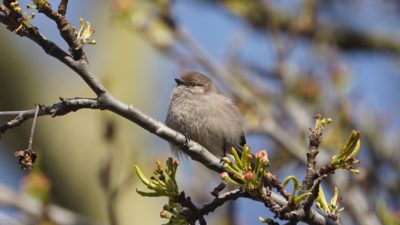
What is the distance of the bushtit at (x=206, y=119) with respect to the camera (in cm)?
419

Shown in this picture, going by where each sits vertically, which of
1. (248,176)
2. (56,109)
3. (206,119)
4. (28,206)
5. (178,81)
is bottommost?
(248,176)

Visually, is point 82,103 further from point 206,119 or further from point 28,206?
point 206,119

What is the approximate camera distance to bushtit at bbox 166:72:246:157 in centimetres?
419

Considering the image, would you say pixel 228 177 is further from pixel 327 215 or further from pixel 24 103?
pixel 24 103

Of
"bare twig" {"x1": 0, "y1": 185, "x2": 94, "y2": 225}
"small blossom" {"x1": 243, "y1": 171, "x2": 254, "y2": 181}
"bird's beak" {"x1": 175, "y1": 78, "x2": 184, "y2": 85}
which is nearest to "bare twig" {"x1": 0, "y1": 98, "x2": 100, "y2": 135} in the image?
"small blossom" {"x1": 243, "y1": 171, "x2": 254, "y2": 181}

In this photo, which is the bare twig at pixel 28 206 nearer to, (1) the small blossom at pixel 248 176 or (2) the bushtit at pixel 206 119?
(2) the bushtit at pixel 206 119

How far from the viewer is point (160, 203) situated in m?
6.56

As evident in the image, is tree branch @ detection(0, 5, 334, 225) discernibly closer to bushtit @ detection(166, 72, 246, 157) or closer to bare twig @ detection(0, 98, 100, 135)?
bare twig @ detection(0, 98, 100, 135)

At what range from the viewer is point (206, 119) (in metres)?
4.31

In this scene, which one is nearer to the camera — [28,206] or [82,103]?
[82,103]

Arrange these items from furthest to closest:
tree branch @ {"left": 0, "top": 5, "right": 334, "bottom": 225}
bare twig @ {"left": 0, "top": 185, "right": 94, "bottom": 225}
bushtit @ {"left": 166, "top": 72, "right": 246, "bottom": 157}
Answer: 1. bushtit @ {"left": 166, "top": 72, "right": 246, "bottom": 157}
2. bare twig @ {"left": 0, "top": 185, "right": 94, "bottom": 225}
3. tree branch @ {"left": 0, "top": 5, "right": 334, "bottom": 225}

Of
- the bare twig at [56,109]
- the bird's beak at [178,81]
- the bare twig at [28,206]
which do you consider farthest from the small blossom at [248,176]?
the bird's beak at [178,81]

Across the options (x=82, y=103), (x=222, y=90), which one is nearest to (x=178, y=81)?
(x=222, y=90)

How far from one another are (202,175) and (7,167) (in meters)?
2.18
